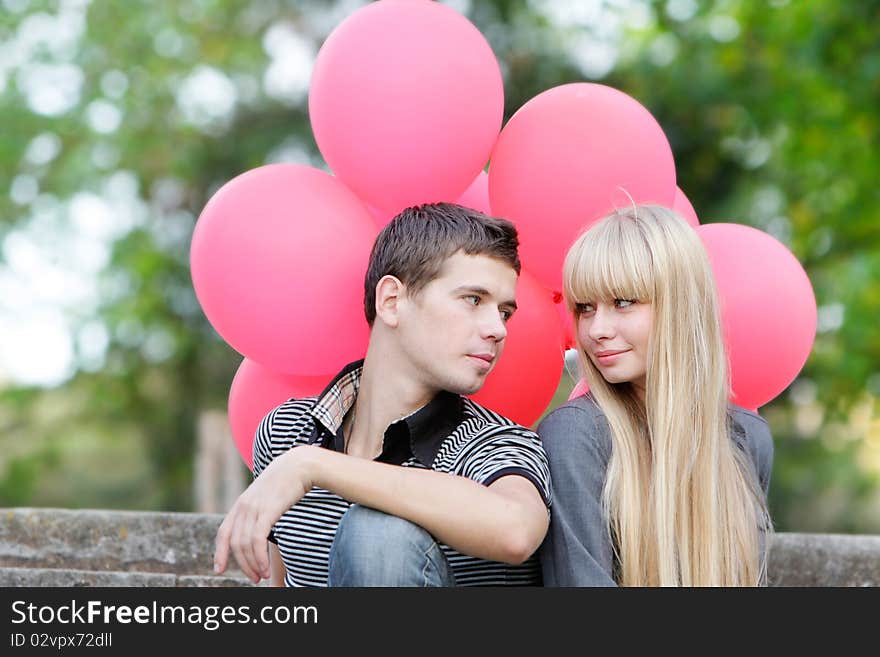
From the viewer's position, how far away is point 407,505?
1.88m

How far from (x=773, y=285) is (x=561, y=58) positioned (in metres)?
6.41

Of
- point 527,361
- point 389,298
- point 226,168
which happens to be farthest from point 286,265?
point 226,168

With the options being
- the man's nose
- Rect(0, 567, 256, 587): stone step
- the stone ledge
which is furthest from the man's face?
the stone ledge

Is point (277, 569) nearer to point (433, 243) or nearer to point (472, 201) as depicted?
point (433, 243)

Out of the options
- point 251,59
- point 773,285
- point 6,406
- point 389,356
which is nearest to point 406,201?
point 389,356

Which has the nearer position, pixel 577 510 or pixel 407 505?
pixel 407 505

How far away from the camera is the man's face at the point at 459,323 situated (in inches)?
85.2

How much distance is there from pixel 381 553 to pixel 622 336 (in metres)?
0.70

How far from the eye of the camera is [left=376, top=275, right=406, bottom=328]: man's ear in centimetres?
224

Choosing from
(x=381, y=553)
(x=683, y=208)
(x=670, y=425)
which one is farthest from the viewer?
(x=683, y=208)

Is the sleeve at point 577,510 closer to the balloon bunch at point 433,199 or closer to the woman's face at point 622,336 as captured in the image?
the woman's face at point 622,336

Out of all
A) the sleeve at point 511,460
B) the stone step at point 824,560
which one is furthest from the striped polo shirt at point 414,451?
the stone step at point 824,560

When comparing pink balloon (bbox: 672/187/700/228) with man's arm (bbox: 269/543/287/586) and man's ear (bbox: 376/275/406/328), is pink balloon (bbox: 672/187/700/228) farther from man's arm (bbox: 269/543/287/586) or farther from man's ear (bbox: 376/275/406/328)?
man's arm (bbox: 269/543/287/586)

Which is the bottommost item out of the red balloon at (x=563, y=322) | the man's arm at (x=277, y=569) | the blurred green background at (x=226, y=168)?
the man's arm at (x=277, y=569)
